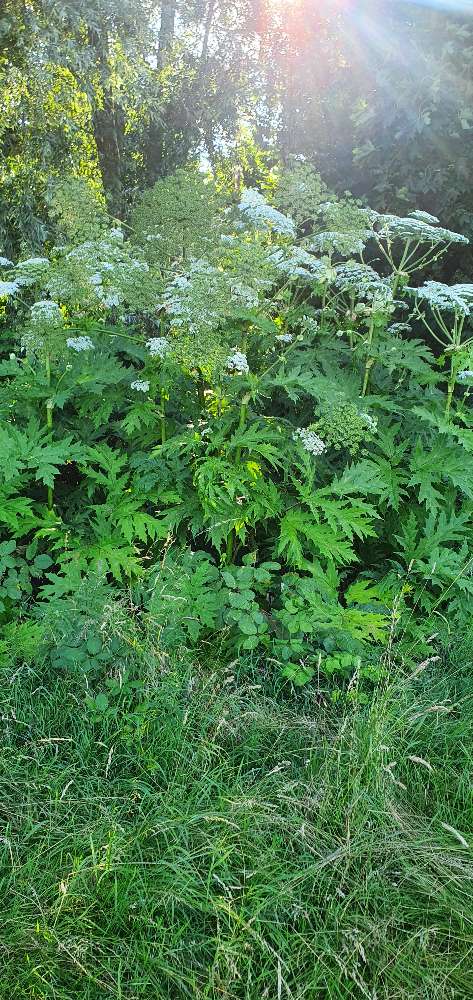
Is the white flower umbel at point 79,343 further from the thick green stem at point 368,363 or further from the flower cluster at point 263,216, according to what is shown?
the thick green stem at point 368,363

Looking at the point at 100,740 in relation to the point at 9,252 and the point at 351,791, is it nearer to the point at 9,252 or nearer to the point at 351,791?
the point at 351,791

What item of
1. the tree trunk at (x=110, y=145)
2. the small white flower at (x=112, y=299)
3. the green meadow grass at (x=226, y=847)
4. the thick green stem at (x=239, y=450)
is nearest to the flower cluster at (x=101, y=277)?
the small white flower at (x=112, y=299)

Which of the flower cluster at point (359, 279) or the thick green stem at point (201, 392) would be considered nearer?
the thick green stem at point (201, 392)

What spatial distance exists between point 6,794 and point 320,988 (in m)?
1.17

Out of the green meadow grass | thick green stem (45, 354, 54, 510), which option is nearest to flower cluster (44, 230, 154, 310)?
thick green stem (45, 354, 54, 510)

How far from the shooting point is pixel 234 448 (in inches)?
152

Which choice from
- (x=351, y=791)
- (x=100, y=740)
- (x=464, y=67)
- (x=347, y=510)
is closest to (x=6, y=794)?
(x=100, y=740)

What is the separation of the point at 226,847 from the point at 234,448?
199cm

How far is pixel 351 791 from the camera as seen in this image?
260 cm

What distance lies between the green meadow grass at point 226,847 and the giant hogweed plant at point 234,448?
0.40 m

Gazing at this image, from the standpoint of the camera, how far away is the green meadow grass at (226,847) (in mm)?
2109

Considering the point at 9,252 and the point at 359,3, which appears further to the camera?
the point at 9,252

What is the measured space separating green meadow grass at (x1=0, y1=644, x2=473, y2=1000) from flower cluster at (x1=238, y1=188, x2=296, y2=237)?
2.29 meters

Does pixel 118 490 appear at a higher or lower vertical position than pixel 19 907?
higher
